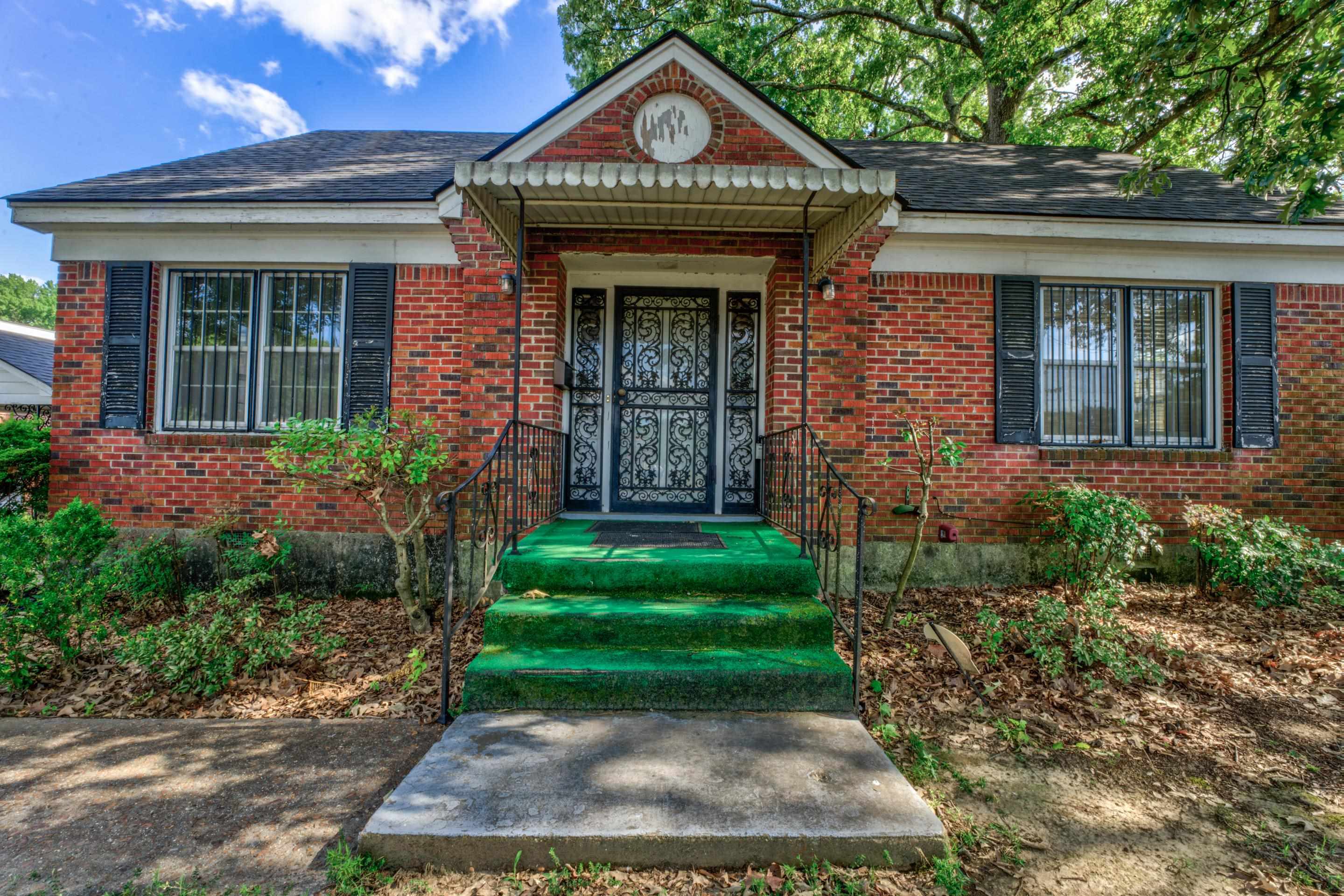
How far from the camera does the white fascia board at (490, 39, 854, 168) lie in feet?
15.5

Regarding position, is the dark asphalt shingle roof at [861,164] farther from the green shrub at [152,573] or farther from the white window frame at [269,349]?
the green shrub at [152,573]

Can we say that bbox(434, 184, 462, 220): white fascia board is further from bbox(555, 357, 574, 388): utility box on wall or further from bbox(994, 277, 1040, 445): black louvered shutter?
bbox(994, 277, 1040, 445): black louvered shutter

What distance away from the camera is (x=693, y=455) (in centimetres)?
593

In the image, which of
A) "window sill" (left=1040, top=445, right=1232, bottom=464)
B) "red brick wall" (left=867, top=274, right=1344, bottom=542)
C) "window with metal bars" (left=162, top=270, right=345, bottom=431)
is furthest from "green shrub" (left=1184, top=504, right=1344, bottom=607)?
"window with metal bars" (left=162, top=270, right=345, bottom=431)

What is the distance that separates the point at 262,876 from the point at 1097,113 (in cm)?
1629

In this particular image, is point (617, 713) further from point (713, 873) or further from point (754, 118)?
point (754, 118)

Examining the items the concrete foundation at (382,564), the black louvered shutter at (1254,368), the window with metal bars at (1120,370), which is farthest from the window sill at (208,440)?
the black louvered shutter at (1254,368)

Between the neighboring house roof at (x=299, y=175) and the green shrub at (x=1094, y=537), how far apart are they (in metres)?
6.09

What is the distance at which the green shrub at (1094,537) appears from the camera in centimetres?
488

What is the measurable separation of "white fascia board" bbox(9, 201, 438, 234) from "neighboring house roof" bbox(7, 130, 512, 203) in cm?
5

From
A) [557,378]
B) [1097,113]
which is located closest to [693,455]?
[557,378]

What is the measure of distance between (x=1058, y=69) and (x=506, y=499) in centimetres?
1274

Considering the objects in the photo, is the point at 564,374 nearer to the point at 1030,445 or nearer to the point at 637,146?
the point at 637,146

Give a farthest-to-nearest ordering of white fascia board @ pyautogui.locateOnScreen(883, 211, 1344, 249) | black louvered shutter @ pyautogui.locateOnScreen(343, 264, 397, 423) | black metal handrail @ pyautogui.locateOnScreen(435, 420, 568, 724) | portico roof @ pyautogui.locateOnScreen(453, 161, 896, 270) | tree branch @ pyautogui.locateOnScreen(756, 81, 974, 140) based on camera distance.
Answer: tree branch @ pyautogui.locateOnScreen(756, 81, 974, 140) < black louvered shutter @ pyautogui.locateOnScreen(343, 264, 397, 423) < white fascia board @ pyautogui.locateOnScreen(883, 211, 1344, 249) < black metal handrail @ pyautogui.locateOnScreen(435, 420, 568, 724) < portico roof @ pyautogui.locateOnScreen(453, 161, 896, 270)
